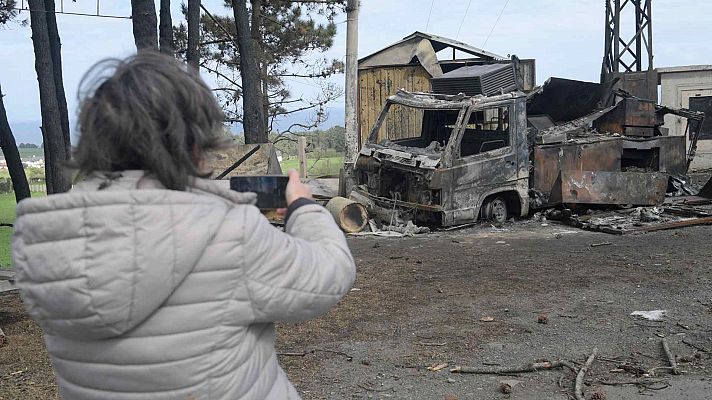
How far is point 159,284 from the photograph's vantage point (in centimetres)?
149

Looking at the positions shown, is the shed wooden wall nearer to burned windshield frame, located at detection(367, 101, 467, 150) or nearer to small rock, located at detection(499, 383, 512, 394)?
burned windshield frame, located at detection(367, 101, 467, 150)

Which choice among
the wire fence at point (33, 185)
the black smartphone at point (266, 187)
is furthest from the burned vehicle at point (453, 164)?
the black smartphone at point (266, 187)

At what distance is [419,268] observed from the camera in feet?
29.5

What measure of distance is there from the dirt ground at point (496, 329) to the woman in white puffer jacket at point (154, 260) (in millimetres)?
3251

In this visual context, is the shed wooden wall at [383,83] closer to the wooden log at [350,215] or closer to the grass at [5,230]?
the wooden log at [350,215]

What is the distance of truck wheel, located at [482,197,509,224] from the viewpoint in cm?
1257

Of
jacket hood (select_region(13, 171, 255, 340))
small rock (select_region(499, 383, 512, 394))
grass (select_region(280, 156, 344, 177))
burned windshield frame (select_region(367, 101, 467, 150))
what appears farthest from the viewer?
grass (select_region(280, 156, 344, 177))

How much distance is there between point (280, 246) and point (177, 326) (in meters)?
0.26

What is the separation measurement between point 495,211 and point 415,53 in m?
8.10

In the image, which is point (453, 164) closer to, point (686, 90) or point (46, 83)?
point (46, 83)

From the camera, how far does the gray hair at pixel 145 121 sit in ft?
5.07

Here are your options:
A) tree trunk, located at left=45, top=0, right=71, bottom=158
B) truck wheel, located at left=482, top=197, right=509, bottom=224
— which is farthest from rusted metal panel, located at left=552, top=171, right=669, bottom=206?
tree trunk, located at left=45, top=0, right=71, bottom=158

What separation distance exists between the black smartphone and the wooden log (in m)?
9.82

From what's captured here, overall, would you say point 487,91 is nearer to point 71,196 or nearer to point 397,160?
point 397,160
